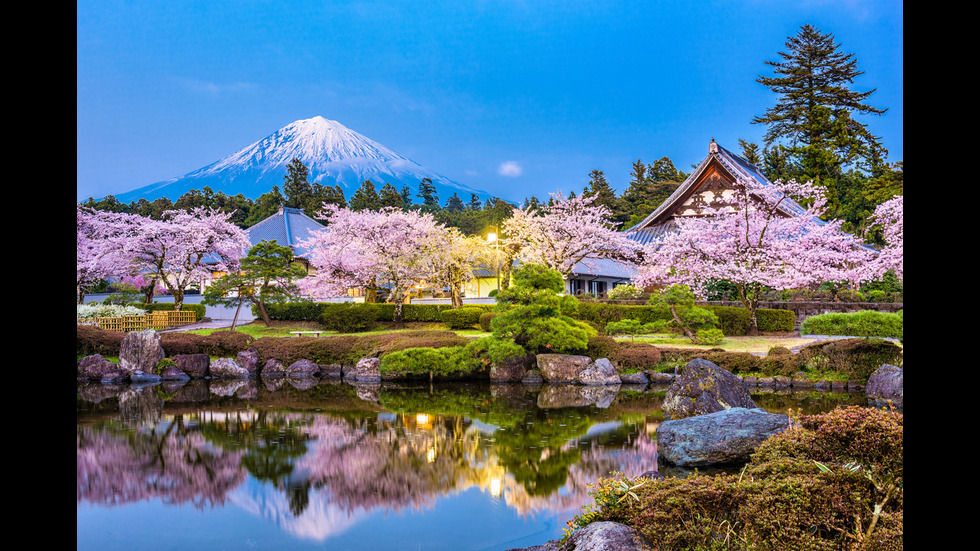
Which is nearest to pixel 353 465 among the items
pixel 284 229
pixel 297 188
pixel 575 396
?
pixel 575 396

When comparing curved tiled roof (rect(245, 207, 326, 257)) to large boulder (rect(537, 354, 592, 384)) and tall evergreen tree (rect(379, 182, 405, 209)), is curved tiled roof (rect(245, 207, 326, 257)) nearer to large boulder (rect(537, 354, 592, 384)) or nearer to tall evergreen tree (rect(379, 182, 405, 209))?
tall evergreen tree (rect(379, 182, 405, 209))

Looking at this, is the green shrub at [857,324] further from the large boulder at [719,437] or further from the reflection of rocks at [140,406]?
the reflection of rocks at [140,406]

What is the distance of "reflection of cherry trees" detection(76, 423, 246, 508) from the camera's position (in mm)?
6441

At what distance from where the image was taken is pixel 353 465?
7434mm

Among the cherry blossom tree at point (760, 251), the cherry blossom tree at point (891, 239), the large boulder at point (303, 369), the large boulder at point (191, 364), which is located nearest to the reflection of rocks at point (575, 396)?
the large boulder at point (303, 369)

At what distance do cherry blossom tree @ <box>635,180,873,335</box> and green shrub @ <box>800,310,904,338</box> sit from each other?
5645 mm

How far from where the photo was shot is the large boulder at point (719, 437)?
695 centimetres
